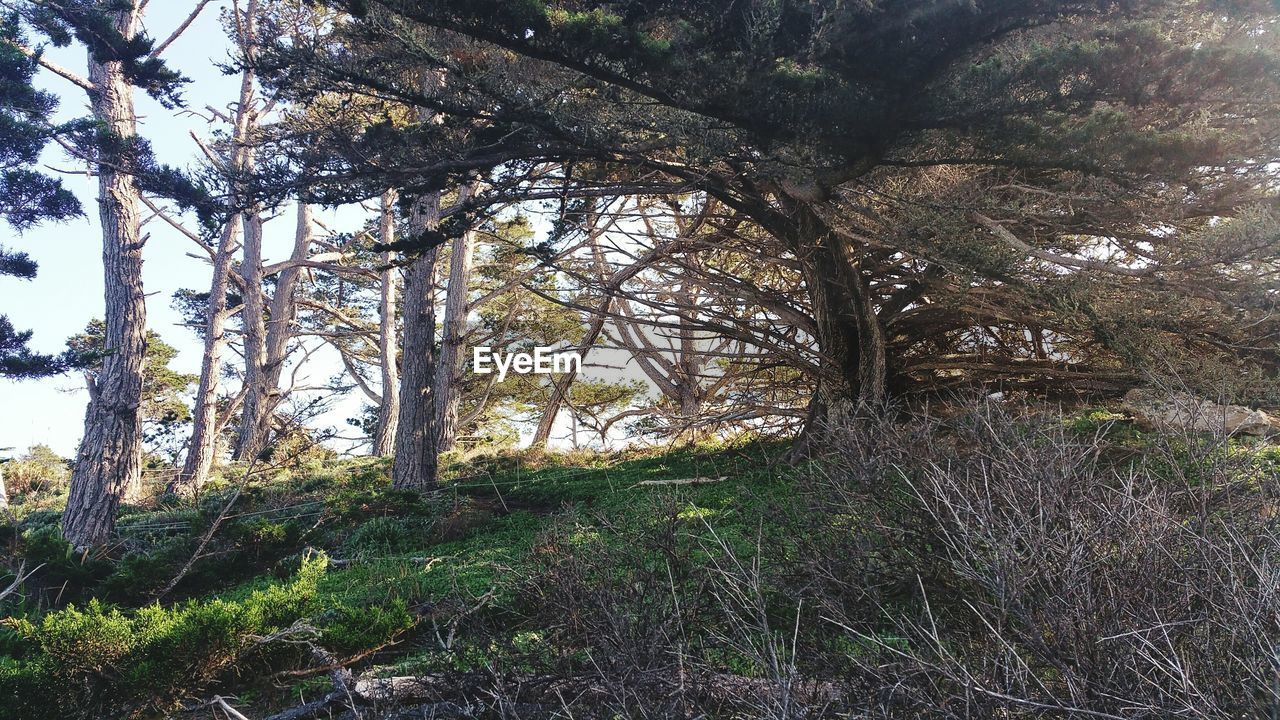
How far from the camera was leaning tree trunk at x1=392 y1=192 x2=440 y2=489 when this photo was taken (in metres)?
11.0

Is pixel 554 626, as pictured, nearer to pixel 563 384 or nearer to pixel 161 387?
pixel 563 384

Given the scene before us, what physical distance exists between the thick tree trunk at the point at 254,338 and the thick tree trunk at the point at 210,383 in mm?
1008

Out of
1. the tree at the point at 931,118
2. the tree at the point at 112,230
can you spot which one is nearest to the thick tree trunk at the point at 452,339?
the tree at the point at 112,230

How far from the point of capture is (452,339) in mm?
13969

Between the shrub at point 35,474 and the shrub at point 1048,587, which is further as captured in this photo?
the shrub at point 35,474

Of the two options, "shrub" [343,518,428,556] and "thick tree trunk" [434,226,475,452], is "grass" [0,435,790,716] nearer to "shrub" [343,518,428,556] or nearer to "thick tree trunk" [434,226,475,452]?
"shrub" [343,518,428,556]

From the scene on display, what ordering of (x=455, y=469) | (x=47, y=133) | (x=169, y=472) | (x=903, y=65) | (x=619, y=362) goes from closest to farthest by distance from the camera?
(x=903, y=65) < (x=47, y=133) < (x=455, y=469) < (x=169, y=472) < (x=619, y=362)

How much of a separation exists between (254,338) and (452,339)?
194 inches

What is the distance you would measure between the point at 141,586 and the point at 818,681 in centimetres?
623

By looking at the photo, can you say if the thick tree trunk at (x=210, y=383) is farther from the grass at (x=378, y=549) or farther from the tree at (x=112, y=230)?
the tree at (x=112, y=230)

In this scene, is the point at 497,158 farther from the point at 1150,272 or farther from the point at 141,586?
the point at 1150,272

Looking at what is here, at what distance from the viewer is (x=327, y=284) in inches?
848

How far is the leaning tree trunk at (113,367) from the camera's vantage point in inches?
350

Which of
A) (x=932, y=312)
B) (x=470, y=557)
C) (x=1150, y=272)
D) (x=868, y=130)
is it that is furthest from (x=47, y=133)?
(x=1150, y=272)
